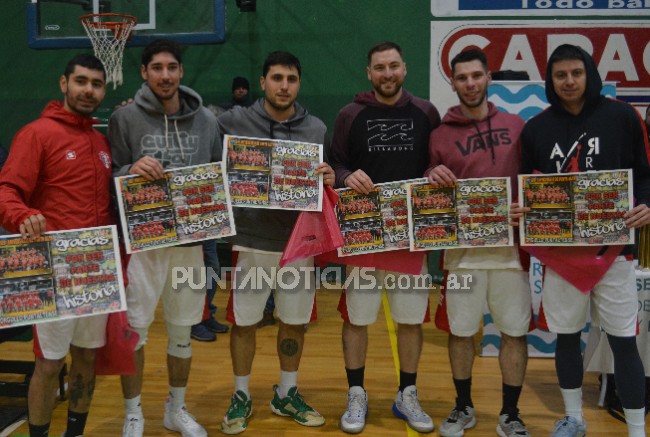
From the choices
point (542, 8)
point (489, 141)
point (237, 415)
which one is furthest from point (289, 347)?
point (542, 8)

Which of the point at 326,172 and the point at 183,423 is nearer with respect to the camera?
the point at 326,172

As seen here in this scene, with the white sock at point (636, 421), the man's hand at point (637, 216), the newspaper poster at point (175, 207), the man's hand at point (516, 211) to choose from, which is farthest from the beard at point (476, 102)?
the white sock at point (636, 421)

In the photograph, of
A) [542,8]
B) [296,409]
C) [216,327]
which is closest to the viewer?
[296,409]

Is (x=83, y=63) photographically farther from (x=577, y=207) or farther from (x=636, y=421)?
(x=636, y=421)

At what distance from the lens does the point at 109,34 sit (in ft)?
19.3

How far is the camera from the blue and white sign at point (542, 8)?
22.0 ft

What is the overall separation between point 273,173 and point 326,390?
5.20ft

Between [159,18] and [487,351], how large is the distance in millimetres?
4449

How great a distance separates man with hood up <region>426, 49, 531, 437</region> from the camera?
3.06 metres

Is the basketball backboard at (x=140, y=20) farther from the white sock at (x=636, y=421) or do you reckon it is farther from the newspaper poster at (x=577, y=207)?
the white sock at (x=636, y=421)

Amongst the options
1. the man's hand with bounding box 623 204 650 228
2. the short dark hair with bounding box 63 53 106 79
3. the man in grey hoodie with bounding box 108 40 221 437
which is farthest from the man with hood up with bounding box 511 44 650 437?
the short dark hair with bounding box 63 53 106 79

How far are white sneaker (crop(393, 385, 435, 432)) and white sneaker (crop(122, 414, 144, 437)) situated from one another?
1391mm

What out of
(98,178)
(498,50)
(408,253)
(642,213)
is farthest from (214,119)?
(498,50)

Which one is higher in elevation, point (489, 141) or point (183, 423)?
point (489, 141)
